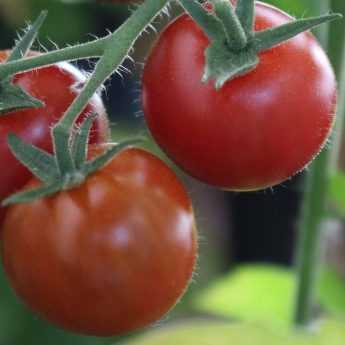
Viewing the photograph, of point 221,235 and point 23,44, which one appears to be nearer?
point 23,44

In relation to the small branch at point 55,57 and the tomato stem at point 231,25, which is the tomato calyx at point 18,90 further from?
the tomato stem at point 231,25

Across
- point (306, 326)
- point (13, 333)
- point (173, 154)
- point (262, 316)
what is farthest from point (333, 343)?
point (13, 333)

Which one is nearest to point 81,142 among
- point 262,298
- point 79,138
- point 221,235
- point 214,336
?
point 79,138

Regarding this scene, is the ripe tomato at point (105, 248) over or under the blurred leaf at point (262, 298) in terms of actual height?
over

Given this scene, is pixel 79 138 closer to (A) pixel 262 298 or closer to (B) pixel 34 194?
(B) pixel 34 194

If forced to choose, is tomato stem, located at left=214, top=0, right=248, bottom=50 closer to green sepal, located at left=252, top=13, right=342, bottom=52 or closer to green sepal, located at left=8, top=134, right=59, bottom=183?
green sepal, located at left=252, top=13, right=342, bottom=52

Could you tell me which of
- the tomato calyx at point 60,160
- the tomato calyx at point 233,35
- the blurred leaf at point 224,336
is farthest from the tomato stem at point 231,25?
the blurred leaf at point 224,336

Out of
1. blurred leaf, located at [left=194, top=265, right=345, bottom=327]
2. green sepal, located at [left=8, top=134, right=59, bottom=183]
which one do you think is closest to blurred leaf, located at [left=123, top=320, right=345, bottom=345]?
blurred leaf, located at [left=194, top=265, right=345, bottom=327]
